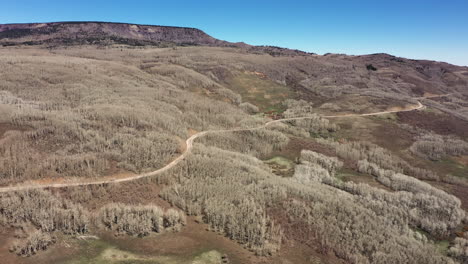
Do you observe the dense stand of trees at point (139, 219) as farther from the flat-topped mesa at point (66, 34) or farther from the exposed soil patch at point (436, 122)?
the flat-topped mesa at point (66, 34)

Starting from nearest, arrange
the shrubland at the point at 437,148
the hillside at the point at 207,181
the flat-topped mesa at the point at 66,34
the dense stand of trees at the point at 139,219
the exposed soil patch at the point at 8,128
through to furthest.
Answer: the hillside at the point at 207,181 → the dense stand of trees at the point at 139,219 → the exposed soil patch at the point at 8,128 → the shrubland at the point at 437,148 → the flat-topped mesa at the point at 66,34

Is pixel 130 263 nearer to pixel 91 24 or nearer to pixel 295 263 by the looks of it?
pixel 295 263

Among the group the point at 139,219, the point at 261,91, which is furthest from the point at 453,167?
the point at 261,91

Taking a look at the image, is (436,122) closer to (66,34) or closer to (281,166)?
(281,166)

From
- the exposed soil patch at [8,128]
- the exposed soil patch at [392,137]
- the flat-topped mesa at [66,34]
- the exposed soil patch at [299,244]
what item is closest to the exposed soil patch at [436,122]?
the exposed soil patch at [392,137]

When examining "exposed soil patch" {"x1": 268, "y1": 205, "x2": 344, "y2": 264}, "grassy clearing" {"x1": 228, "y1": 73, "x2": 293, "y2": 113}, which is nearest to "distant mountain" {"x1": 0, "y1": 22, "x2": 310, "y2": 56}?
"grassy clearing" {"x1": 228, "y1": 73, "x2": 293, "y2": 113}

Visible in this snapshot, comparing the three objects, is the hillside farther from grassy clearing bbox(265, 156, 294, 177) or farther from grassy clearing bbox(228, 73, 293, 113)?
grassy clearing bbox(228, 73, 293, 113)

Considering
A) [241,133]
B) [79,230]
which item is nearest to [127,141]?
[79,230]
